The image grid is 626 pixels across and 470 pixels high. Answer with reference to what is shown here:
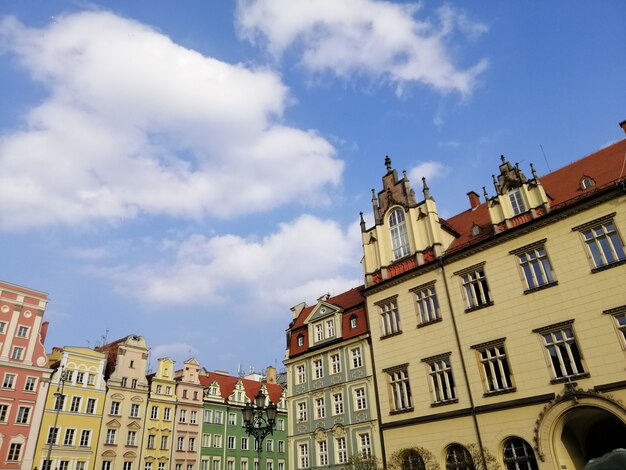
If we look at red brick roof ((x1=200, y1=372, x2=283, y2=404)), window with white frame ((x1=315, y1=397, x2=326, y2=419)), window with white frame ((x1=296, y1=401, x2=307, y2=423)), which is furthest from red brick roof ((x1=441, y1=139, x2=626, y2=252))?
red brick roof ((x1=200, y1=372, x2=283, y2=404))

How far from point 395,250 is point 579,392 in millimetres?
15214

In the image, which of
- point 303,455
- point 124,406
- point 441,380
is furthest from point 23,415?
point 441,380

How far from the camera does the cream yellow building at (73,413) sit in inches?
1646

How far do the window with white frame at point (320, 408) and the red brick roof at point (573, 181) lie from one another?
15254 millimetres

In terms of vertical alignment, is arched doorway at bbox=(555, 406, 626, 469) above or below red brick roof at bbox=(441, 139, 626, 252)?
below

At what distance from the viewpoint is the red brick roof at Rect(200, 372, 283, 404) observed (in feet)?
191

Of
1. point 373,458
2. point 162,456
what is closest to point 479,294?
point 373,458

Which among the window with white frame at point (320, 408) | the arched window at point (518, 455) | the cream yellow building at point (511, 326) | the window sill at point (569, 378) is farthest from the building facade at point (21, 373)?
the window sill at point (569, 378)

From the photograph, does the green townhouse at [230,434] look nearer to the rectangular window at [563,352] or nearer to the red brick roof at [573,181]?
the red brick roof at [573,181]

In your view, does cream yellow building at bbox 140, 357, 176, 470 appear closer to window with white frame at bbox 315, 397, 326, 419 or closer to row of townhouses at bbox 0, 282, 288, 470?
row of townhouses at bbox 0, 282, 288, 470

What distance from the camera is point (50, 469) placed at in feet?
135

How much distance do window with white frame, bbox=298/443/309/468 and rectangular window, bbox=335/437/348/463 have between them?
10.6 feet

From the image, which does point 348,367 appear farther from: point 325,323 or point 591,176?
point 591,176

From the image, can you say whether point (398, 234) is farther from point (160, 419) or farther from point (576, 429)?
point (160, 419)
